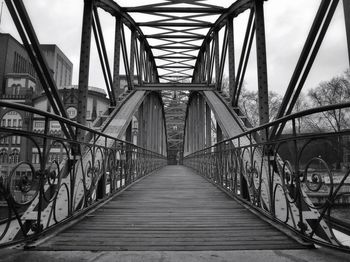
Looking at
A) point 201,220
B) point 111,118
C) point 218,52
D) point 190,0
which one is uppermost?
point 190,0

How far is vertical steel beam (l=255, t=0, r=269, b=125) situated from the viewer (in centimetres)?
515

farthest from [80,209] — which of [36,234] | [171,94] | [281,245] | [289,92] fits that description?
[171,94]

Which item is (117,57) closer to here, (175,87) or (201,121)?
(175,87)

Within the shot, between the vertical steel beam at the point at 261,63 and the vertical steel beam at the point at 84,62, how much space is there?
136 inches

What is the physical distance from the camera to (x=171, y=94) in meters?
25.0

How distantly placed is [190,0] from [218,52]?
2.70m

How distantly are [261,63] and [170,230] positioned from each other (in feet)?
13.0

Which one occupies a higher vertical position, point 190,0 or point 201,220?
point 190,0

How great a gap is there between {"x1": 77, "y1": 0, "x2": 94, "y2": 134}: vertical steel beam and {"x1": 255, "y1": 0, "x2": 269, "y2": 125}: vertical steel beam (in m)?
3.45

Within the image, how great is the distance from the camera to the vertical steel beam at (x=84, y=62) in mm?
5102

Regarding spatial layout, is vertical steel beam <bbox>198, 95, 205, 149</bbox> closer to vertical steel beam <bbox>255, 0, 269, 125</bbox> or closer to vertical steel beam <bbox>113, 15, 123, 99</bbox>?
vertical steel beam <bbox>113, 15, 123, 99</bbox>

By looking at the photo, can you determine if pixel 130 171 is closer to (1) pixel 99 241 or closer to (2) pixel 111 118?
(2) pixel 111 118

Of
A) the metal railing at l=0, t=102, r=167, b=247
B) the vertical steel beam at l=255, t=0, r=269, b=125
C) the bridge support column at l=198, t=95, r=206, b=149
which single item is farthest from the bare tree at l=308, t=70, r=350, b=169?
the metal railing at l=0, t=102, r=167, b=247

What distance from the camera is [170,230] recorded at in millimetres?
2846
